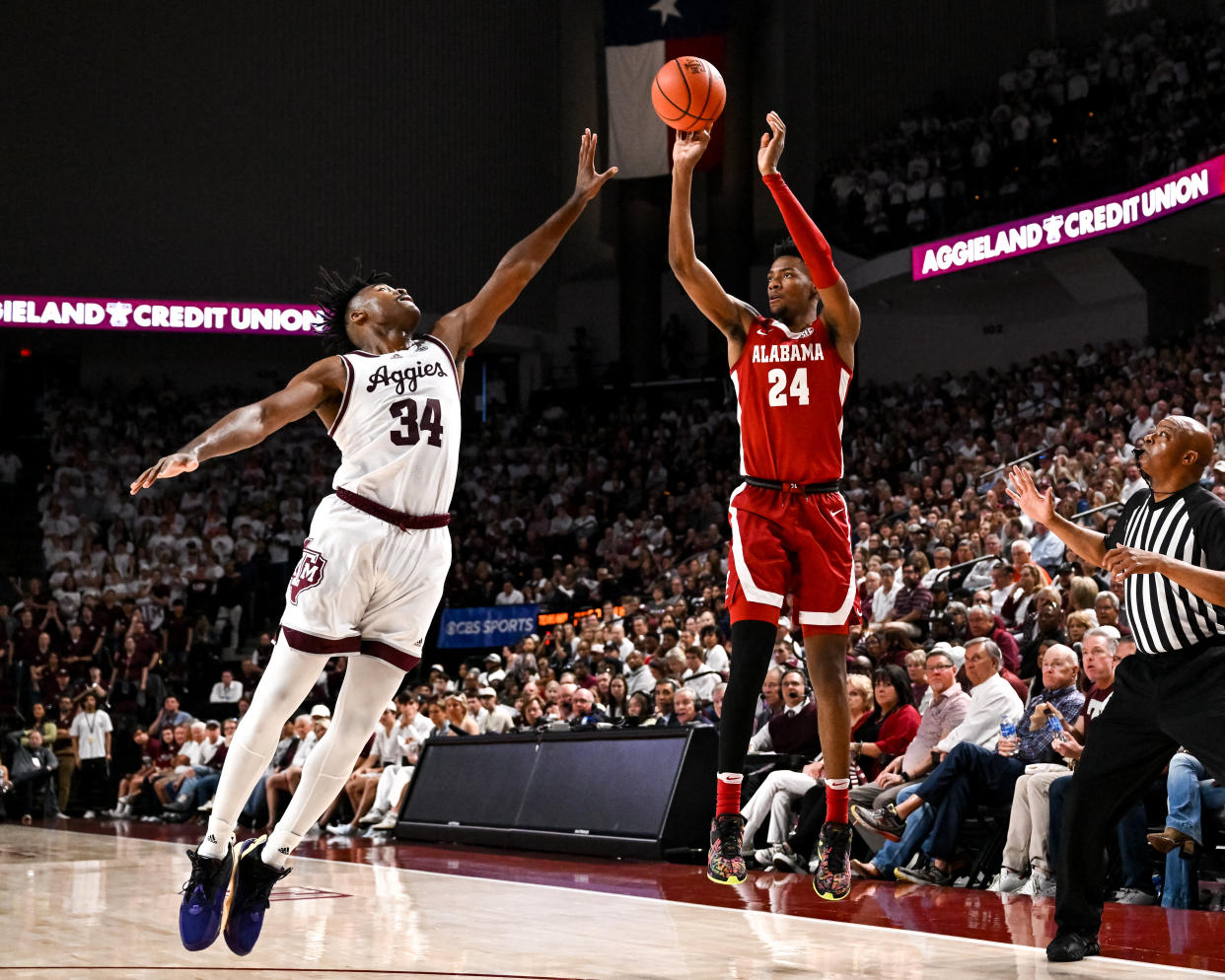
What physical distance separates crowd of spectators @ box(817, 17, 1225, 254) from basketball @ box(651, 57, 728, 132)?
1359 centimetres

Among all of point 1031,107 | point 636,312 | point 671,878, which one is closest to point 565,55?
point 636,312

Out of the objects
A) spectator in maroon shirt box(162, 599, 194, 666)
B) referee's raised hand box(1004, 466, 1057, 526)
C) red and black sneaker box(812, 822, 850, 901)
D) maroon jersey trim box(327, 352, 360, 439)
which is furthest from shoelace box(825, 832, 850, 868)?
spectator in maroon shirt box(162, 599, 194, 666)

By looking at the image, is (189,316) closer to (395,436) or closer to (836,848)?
(395,436)

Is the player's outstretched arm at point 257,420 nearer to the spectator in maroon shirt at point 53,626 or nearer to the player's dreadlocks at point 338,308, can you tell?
the player's dreadlocks at point 338,308

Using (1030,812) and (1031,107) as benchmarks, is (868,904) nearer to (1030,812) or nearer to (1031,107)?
A: (1030,812)

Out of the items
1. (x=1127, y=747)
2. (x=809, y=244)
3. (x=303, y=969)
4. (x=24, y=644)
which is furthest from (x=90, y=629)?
(x=1127, y=747)

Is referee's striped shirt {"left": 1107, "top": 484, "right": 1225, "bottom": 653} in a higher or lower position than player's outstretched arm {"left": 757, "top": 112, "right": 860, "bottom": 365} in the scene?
lower

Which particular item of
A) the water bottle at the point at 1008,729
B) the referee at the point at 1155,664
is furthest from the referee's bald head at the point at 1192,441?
the water bottle at the point at 1008,729

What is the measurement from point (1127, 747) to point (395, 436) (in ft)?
9.73

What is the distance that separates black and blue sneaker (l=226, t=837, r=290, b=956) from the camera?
4.86m

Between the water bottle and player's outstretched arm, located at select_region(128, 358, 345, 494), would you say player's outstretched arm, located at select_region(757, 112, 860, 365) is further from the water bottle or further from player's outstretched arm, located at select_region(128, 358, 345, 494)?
the water bottle

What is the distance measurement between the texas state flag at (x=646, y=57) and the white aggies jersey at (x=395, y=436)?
21.1 m

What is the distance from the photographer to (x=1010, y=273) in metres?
22.3

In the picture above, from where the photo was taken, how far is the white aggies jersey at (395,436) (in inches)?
192
